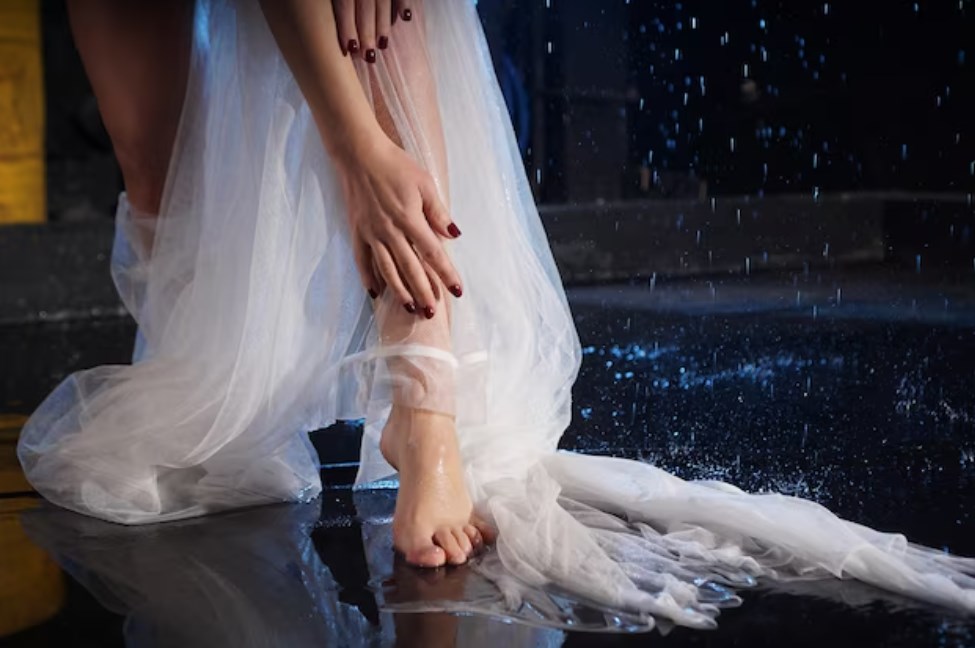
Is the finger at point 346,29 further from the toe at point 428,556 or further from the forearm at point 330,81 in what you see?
the toe at point 428,556

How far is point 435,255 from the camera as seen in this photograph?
127cm

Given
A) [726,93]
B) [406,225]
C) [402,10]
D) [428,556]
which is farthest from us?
[726,93]

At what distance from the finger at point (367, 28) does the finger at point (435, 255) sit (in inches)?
7.4

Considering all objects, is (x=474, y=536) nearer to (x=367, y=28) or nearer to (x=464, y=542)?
(x=464, y=542)

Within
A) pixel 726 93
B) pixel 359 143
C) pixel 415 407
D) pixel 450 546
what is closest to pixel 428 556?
pixel 450 546


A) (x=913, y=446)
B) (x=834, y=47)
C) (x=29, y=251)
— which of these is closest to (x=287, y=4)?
(x=913, y=446)

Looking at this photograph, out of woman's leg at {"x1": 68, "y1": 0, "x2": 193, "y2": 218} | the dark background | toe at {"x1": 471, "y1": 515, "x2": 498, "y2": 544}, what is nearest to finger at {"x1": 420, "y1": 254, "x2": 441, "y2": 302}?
toe at {"x1": 471, "y1": 515, "x2": 498, "y2": 544}

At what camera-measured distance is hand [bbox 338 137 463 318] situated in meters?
1.27

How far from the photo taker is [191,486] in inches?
56.3

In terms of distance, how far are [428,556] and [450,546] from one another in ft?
0.08

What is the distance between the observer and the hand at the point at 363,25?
1.31 metres

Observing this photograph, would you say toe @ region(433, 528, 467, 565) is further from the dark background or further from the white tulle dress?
the dark background

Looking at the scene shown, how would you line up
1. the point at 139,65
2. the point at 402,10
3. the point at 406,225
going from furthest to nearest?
the point at 139,65, the point at 402,10, the point at 406,225

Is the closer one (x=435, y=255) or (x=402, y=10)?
(x=435, y=255)
